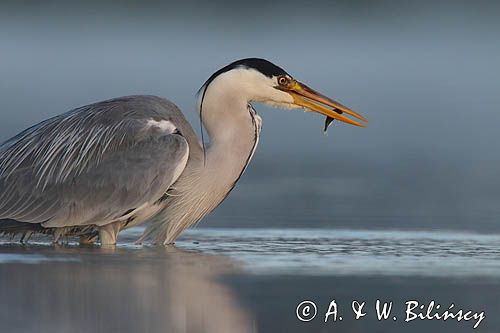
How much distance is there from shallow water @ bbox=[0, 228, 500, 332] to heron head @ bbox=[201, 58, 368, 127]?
96 cm

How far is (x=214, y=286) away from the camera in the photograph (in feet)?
27.6

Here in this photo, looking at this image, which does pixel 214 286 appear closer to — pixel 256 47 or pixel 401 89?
pixel 401 89

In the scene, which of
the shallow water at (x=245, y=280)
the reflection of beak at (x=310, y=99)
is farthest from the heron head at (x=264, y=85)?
the shallow water at (x=245, y=280)

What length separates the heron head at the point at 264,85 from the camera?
10.6 meters

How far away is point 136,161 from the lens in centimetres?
1034

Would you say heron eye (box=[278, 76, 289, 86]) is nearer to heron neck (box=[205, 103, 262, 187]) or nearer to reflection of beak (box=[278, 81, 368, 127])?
reflection of beak (box=[278, 81, 368, 127])

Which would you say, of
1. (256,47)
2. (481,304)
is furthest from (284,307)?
(256,47)

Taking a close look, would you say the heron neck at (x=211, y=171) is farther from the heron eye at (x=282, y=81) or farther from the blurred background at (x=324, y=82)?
the blurred background at (x=324, y=82)

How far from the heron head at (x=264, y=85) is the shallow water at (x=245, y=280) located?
0.96 metres

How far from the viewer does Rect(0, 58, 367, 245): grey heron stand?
10.3 m

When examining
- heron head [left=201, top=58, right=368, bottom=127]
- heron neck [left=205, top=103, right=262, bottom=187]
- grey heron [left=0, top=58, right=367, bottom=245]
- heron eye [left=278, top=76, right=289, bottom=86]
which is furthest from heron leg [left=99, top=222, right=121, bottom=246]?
heron eye [left=278, top=76, right=289, bottom=86]

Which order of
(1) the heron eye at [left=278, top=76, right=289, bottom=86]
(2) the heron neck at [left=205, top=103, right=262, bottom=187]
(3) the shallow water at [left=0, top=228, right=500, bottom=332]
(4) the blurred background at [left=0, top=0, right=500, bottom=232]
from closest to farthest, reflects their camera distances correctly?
(3) the shallow water at [left=0, top=228, right=500, bottom=332] < (2) the heron neck at [left=205, top=103, right=262, bottom=187] < (1) the heron eye at [left=278, top=76, right=289, bottom=86] < (4) the blurred background at [left=0, top=0, right=500, bottom=232]

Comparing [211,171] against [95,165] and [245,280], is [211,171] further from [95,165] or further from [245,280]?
[245,280]

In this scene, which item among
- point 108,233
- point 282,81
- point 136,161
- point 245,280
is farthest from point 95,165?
point 245,280
